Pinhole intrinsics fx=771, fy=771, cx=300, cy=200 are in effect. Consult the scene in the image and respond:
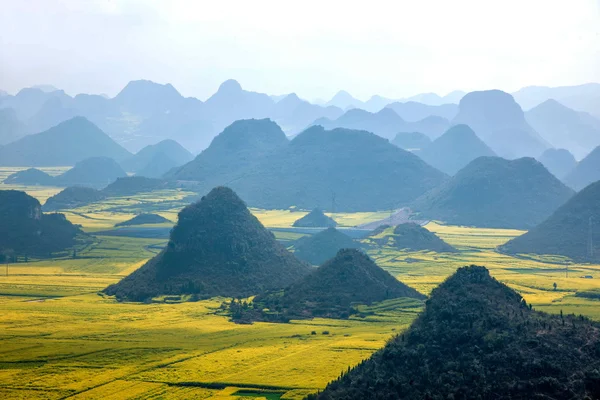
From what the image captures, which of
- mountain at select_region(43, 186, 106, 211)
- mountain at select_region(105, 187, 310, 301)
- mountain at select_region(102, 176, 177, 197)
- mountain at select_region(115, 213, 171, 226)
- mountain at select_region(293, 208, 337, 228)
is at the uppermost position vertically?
mountain at select_region(102, 176, 177, 197)

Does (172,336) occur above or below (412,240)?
below

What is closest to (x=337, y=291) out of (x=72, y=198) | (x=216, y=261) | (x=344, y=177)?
(x=216, y=261)

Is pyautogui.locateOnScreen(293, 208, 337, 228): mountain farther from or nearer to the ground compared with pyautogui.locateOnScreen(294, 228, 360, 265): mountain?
farther from the ground

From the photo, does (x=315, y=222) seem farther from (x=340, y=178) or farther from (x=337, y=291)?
(x=337, y=291)

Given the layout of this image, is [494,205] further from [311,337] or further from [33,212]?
[311,337]

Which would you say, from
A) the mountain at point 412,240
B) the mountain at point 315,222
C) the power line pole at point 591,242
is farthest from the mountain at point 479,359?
the mountain at point 315,222

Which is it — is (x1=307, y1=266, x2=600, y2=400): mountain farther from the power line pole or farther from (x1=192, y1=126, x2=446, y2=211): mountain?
(x1=192, y1=126, x2=446, y2=211): mountain

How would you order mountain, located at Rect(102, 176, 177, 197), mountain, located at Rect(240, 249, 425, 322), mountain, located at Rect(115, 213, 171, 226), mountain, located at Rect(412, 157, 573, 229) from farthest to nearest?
mountain, located at Rect(102, 176, 177, 197) < mountain, located at Rect(412, 157, 573, 229) < mountain, located at Rect(115, 213, 171, 226) < mountain, located at Rect(240, 249, 425, 322)

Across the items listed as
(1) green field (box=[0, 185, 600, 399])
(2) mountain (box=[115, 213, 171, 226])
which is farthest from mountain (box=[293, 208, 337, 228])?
(1) green field (box=[0, 185, 600, 399])
